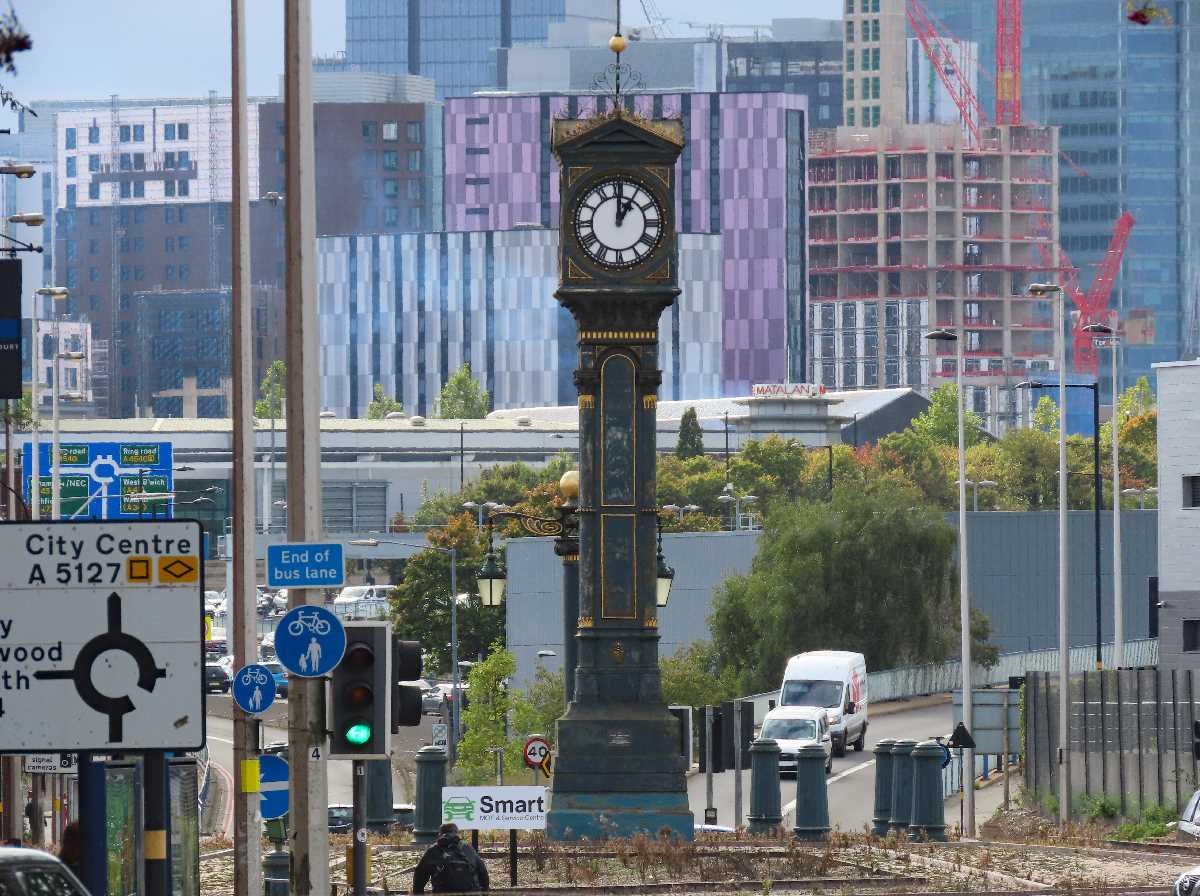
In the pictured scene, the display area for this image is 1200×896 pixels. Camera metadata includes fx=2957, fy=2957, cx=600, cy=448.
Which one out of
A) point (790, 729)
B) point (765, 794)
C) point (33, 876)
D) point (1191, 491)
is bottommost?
point (790, 729)

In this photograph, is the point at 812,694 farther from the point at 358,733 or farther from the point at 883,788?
the point at 358,733

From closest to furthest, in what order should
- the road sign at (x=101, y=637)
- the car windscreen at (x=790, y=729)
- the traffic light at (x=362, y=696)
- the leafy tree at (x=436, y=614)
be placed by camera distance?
the road sign at (x=101, y=637) < the traffic light at (x=362, y=696) < the car windscreen at (x=790, y=729) < the leafy tree at (x=436, y=614)

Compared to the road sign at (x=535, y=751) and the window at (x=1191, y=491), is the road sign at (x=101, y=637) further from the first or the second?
the window at (x=1191, y=491)

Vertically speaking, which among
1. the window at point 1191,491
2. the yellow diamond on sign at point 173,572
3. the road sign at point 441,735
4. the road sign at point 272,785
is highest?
the window at point 1191,491

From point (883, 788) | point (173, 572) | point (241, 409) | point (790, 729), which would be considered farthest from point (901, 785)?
point (790, 729)

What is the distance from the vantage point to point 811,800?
3791 centimetres

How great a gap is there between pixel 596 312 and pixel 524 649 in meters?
61.9

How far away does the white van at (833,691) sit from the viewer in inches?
2790

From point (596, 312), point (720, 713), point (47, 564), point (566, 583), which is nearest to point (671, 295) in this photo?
point (596, 312)

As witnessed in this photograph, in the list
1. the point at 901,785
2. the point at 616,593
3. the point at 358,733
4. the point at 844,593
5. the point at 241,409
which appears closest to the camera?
the point at 358,733

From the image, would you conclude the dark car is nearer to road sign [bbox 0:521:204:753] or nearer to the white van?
the white van

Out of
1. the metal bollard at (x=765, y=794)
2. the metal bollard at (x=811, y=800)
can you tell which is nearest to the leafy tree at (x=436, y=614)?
the metal bollard at (x=765, y=794)

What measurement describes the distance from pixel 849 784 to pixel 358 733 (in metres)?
42.2

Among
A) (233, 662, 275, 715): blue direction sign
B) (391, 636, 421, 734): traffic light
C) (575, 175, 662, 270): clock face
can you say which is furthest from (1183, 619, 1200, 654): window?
(391, 636, 421, 734): traffic light
